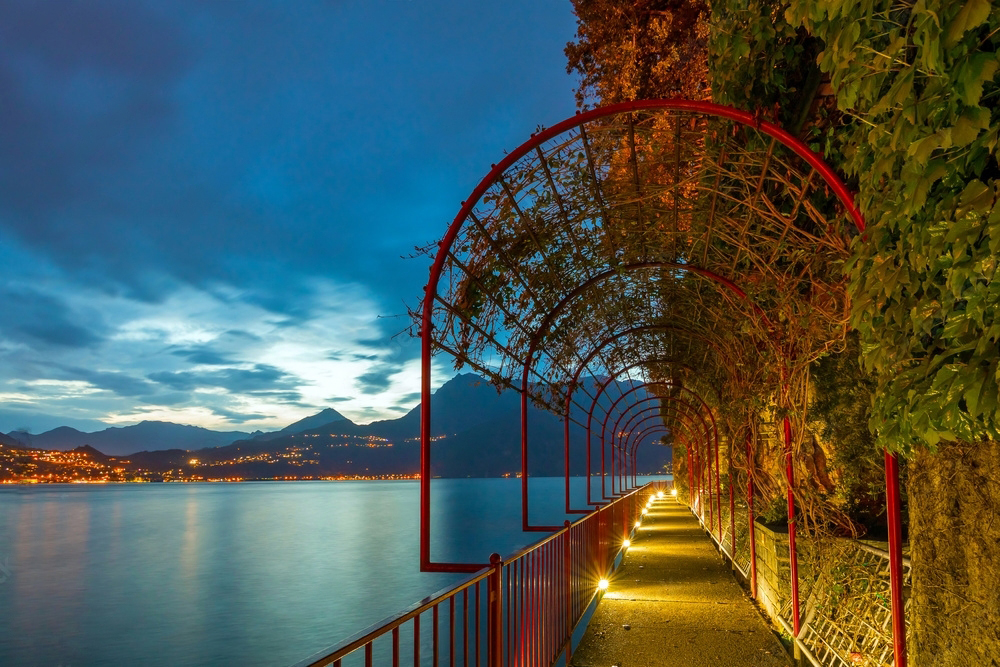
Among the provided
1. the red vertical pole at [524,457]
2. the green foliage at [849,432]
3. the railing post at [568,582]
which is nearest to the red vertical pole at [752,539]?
the green foliage at [849,432]

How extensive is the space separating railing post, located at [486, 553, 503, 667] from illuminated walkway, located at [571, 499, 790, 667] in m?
1.97

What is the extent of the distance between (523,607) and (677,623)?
2.75 meters

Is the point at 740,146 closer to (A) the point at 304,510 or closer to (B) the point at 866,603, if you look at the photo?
(B) the point at 866,603

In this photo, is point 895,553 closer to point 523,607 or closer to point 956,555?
point 956,555

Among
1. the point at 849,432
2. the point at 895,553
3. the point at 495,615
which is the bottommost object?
the point at 495,615

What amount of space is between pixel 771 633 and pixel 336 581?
31.6 meters

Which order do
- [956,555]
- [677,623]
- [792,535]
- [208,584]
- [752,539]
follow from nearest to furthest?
1. [956,555]
2. [792,535]
3. [677,623]
4. [752,539]
5. [208,584]

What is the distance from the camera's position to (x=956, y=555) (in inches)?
96.5

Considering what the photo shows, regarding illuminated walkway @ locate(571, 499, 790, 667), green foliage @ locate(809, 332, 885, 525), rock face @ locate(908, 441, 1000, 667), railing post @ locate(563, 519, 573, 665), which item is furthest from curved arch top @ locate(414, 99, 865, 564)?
illuminated walkway @ locate(571, 499, 790, 667)

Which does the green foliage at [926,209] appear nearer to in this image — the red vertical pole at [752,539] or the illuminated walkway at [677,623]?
the illuminated walkway at [677,623]

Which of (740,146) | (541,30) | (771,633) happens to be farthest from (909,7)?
(541,30)

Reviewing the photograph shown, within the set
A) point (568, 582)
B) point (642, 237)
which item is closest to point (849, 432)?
point (642, 237)

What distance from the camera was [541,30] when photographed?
8336mm

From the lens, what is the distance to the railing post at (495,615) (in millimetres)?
3336
